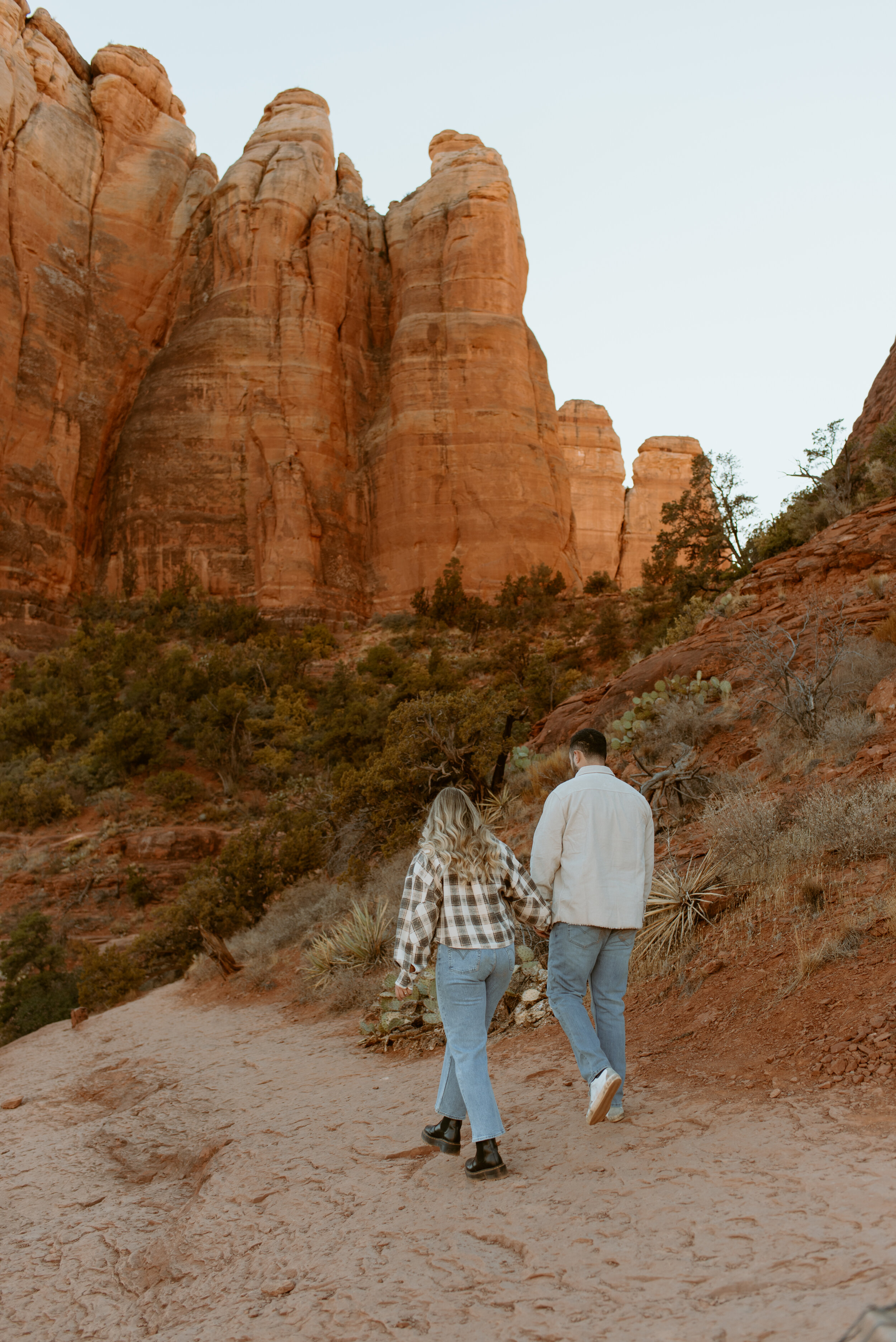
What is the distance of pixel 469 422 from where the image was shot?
115 ft

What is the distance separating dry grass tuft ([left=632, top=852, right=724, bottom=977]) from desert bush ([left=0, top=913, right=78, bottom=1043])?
859 centimetres

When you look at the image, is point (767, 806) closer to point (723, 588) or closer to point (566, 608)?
point (723, 588)

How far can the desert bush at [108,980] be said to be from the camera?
11.2 meters

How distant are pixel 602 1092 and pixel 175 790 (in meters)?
20.1

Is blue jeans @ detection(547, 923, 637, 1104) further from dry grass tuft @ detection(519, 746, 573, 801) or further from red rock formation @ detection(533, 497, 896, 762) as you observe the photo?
red rock formation @ detection(533, 497, 896, 762)

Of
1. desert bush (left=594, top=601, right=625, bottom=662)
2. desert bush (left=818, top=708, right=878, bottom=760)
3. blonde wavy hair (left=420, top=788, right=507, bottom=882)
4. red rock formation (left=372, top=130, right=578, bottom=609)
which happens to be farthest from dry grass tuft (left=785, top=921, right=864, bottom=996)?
red rock formation (left=372, top=130, right=578, bottom=609)

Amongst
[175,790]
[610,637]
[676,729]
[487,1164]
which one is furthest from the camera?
[610,637]

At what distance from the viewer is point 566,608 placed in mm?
30266

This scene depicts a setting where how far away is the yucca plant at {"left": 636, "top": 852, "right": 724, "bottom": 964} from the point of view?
5.70 m

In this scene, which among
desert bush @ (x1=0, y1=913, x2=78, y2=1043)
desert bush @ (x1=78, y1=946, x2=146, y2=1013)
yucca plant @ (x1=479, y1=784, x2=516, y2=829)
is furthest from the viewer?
desert bush @ (x1=0, y1=913, x2=78, y2=1043)

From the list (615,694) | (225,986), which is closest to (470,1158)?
(225,986)

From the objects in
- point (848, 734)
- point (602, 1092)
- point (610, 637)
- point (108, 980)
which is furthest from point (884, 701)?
point (610, 637)

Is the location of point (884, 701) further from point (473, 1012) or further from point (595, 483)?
point (595, 483)

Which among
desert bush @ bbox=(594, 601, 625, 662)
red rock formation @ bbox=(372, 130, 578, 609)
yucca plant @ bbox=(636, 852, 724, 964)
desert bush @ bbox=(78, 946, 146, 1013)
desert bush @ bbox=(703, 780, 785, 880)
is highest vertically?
red rock formation @ bbox=(372, 130, 578, 609)
